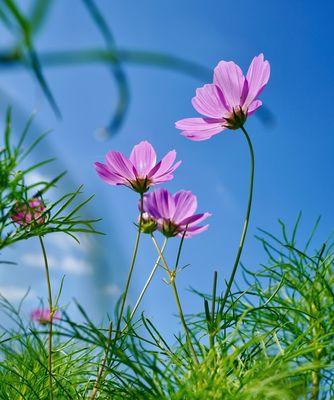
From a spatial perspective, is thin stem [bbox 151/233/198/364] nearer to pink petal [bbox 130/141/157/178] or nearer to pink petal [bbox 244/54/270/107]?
pink petal [bbox 130/141/157/178]

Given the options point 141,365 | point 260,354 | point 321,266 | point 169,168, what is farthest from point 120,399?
point 321,266

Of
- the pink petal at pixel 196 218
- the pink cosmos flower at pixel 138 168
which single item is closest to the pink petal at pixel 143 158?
the pink cosmos flower at pixel 138 168

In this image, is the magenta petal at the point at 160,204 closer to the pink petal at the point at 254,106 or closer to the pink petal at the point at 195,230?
the pink petal at the point at 195,230

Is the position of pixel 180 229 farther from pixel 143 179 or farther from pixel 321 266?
pixel 321 266

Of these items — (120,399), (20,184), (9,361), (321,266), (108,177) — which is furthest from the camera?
(9,361)

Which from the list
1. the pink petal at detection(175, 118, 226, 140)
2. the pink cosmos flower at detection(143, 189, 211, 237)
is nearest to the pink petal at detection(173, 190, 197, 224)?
the pink cosmos flower at detection(143, 189, 211, 237)

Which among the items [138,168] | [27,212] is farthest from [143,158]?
[27,212]

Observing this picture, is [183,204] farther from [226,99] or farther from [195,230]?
[226,99]

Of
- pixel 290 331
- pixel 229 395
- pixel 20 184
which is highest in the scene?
pixel 20 184
